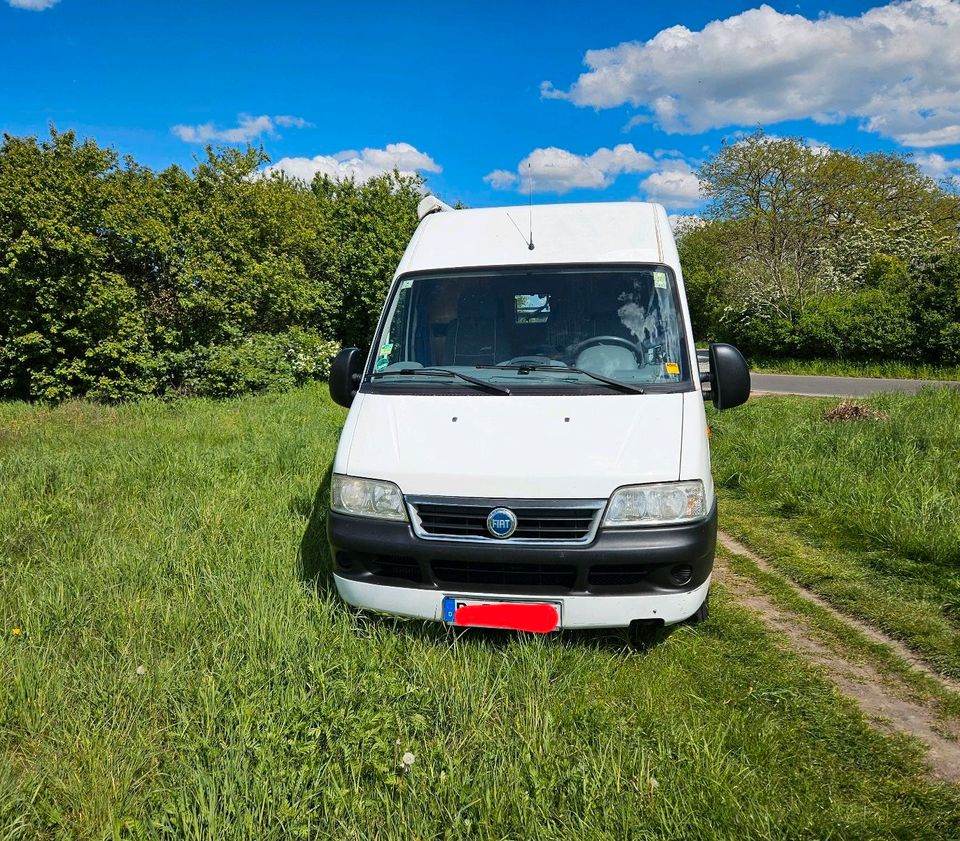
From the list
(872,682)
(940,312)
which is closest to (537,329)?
(872,682)

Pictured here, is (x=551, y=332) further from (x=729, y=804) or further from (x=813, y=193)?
(x=813, y=193)

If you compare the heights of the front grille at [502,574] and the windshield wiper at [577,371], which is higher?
the windshield wiper at [577,371]

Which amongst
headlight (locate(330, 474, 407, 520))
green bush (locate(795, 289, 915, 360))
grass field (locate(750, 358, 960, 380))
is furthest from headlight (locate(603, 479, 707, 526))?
green bush (locate(795, 289, 915, 360))

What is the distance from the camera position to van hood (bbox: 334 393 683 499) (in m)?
3.14

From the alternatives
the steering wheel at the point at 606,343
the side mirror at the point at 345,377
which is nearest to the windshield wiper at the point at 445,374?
the side mirror at the point at 345,377

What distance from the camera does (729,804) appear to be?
7.55 ft

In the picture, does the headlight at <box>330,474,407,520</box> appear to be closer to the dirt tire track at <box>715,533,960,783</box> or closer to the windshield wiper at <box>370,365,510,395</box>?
the windshield wiper at <box>370,365,510,395</box>

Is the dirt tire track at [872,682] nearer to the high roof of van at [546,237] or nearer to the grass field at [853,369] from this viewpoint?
the high roof of van at [546,237]

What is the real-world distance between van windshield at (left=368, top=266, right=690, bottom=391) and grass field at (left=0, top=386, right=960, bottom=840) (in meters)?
1.47

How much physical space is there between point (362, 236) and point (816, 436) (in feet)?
47.6

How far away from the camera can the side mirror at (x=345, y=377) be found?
4344 mm

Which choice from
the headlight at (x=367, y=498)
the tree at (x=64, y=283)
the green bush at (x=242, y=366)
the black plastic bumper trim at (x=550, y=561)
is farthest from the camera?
the green bush at (x=242, y=366)

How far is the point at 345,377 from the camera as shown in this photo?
14.3ft

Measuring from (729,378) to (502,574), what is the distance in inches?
72.9
